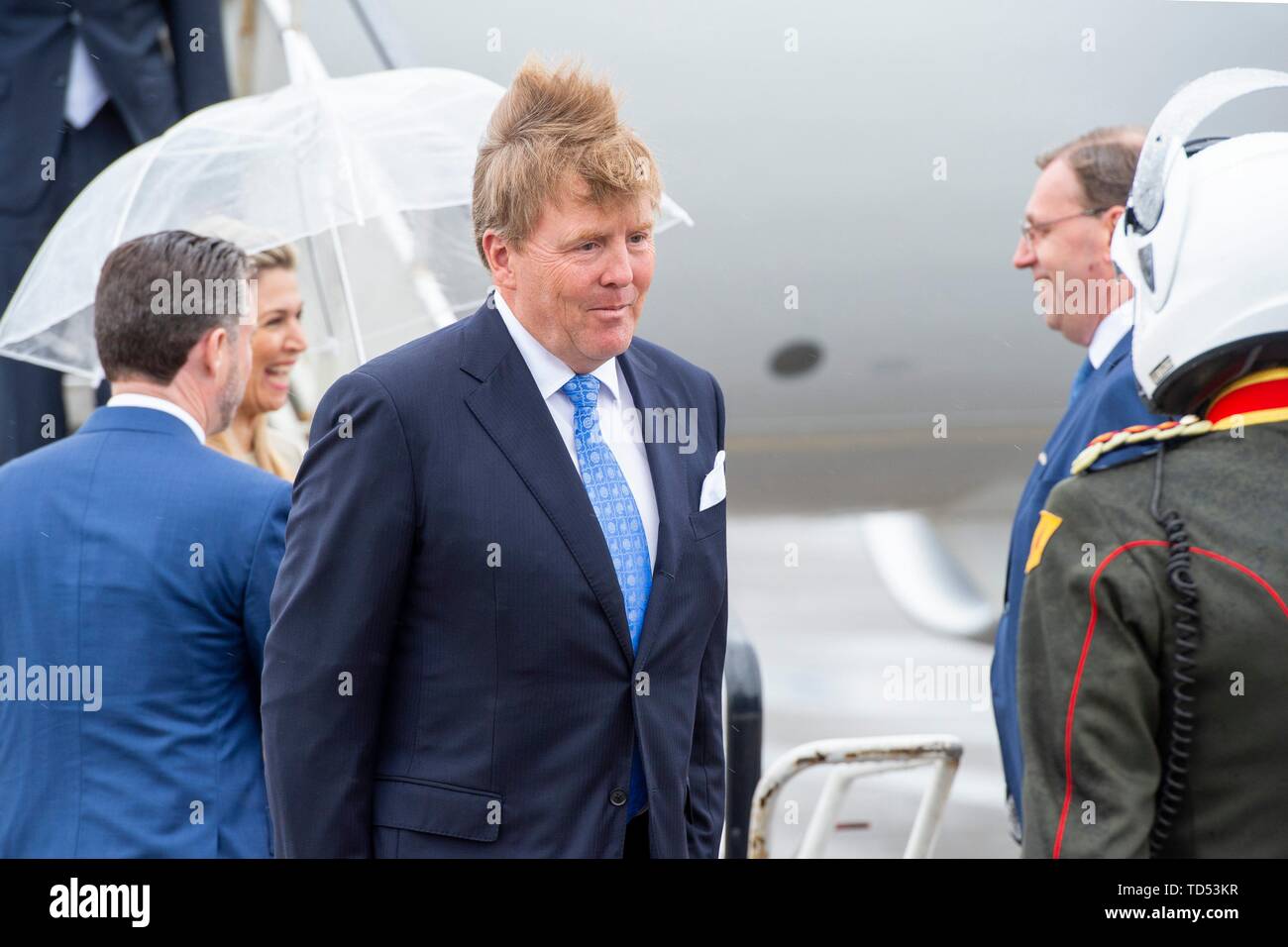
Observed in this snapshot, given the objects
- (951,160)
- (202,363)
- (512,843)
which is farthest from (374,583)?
(951,160)

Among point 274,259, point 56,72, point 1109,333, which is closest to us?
point 1109,333

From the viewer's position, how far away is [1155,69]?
14.1ft

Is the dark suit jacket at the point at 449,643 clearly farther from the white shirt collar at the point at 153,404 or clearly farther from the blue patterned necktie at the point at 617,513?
the white shirt collar at the point at 153,404

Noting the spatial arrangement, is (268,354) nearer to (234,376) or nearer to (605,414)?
(234,376)

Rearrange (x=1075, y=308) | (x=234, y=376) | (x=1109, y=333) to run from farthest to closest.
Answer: (x=1075, y=308) < (x=1109, y=333) < (x=234, y=376)

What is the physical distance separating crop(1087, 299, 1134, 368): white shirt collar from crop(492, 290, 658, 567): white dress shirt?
39.0 inches

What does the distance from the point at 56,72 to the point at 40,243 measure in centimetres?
39

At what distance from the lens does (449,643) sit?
1.66 m

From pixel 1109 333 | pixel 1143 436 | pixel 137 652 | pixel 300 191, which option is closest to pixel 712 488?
pixel 1143 436

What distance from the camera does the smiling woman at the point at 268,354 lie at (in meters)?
2.73

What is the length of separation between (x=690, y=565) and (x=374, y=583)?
0.38m

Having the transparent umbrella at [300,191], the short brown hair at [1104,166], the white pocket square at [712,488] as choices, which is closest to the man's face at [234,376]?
the transparent umbrella at [300,191]

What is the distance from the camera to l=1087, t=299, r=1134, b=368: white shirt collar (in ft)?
8.05
